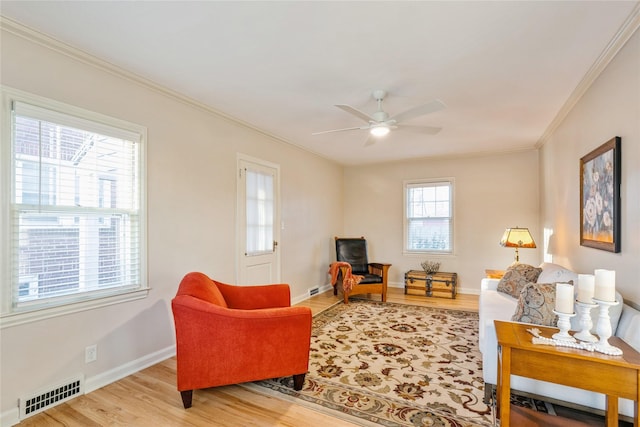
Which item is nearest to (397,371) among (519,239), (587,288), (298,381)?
(298,381)

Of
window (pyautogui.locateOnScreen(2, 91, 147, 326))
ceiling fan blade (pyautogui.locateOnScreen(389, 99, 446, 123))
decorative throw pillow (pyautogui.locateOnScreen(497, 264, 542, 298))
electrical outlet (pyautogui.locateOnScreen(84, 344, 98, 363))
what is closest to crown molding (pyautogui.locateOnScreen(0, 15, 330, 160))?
window (pyautogui.locateOnScreen(2, 91, 147, 326))

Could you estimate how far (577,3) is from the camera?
1.81 meters

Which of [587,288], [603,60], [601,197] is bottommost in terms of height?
[587,288]

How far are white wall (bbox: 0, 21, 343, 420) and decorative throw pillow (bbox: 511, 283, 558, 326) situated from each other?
8.64ft

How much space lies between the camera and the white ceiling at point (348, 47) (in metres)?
1.89

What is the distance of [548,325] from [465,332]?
1.68 metres

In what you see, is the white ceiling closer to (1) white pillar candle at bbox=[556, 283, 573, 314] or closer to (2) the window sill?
(1) white pillar candle at bbox=[556, 283, 573, 314]

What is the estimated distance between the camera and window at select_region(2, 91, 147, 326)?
2.07 meters

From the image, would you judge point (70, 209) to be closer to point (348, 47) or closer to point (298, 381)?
point (298, 381)

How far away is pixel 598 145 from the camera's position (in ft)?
8.48

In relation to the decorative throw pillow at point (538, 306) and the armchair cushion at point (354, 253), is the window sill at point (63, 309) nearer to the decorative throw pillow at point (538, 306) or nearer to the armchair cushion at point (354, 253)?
the decorative throw pillow at point (538, 306)

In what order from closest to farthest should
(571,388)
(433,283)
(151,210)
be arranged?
1. (571,388)
2. (151,210)
3. (433,283)

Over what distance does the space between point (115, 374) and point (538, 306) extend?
332cm

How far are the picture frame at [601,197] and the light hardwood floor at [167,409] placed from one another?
2.34 metres
